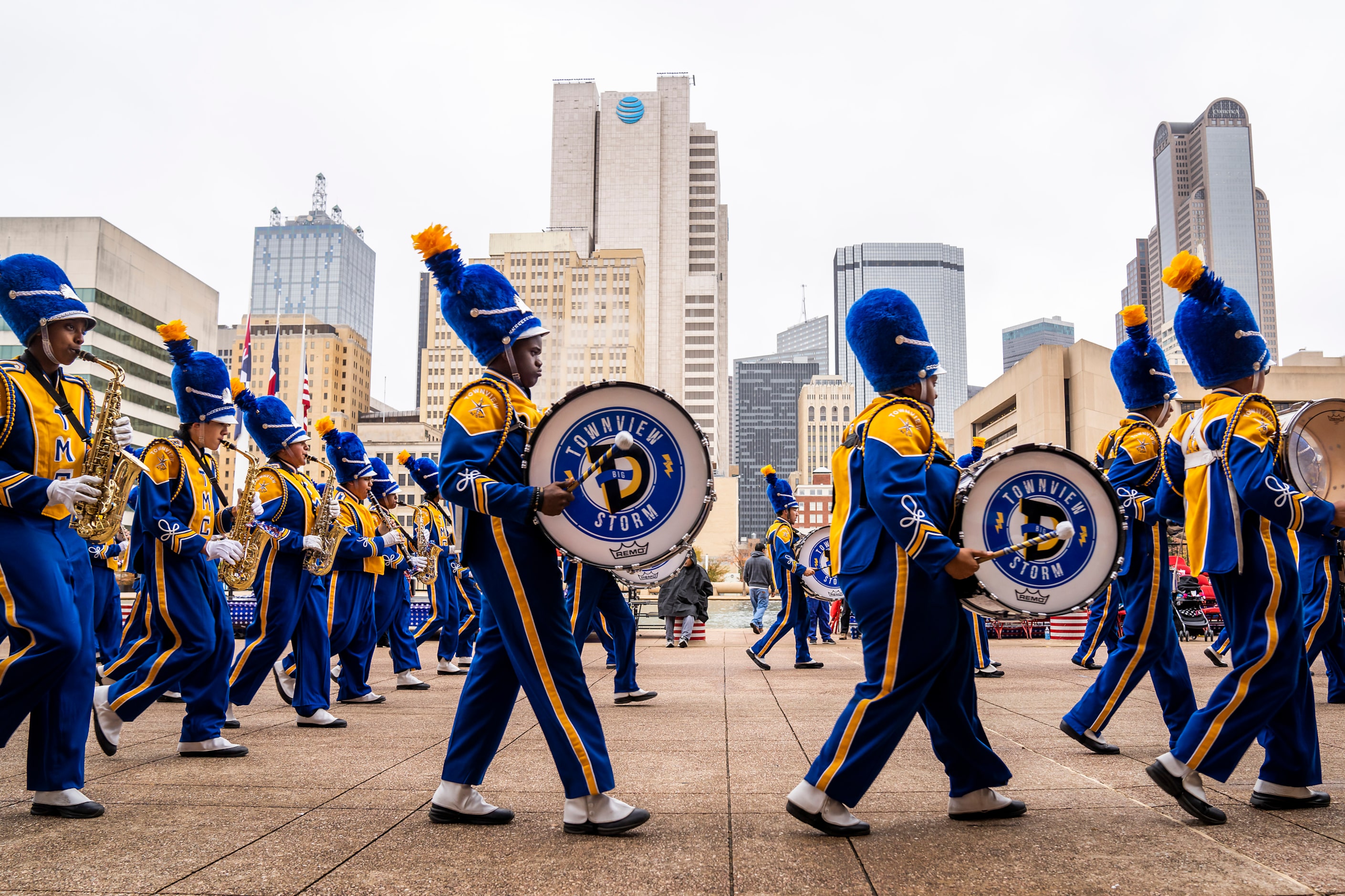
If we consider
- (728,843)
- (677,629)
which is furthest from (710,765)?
(677,629)

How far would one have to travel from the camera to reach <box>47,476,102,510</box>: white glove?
4.13 meters

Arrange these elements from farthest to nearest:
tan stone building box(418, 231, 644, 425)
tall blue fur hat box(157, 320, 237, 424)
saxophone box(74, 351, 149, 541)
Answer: tan stone building box(418, 231, 644, 425) < tall blue fur hat box(157, 320, 237, 424) < saxophone box(74, 351, 149, 541)

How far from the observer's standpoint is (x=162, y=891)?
3.06 m

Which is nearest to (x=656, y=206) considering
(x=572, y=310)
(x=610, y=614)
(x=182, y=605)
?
(x=572, y=310)

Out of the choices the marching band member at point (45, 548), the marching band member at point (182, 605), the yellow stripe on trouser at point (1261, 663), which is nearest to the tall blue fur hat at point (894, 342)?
the yellow stripe on trouser at point (1261, 663)

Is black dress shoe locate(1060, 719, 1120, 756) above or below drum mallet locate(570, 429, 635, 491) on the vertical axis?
below

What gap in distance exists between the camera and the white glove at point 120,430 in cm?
479

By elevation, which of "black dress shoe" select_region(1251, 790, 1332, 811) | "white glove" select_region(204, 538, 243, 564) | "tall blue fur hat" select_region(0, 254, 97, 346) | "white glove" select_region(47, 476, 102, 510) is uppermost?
"tall blue fur hat" select_region(0, 254, 97, 346)

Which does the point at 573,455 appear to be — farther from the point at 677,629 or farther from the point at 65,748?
the point at 677,629

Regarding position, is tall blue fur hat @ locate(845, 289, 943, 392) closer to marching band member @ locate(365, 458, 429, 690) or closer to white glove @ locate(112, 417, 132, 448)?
white glove @ locate(112, 417, 132, 448)

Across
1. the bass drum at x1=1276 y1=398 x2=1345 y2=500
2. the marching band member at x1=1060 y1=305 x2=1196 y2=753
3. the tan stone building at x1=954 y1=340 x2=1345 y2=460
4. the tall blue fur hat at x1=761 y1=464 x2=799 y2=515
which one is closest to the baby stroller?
the tall blue fur hat at x1=761 y1=464 x2=799 y2=515

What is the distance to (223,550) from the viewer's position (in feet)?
20.0

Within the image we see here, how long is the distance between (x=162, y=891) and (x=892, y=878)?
2266mm

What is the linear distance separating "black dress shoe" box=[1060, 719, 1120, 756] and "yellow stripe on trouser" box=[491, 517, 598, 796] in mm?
3072
